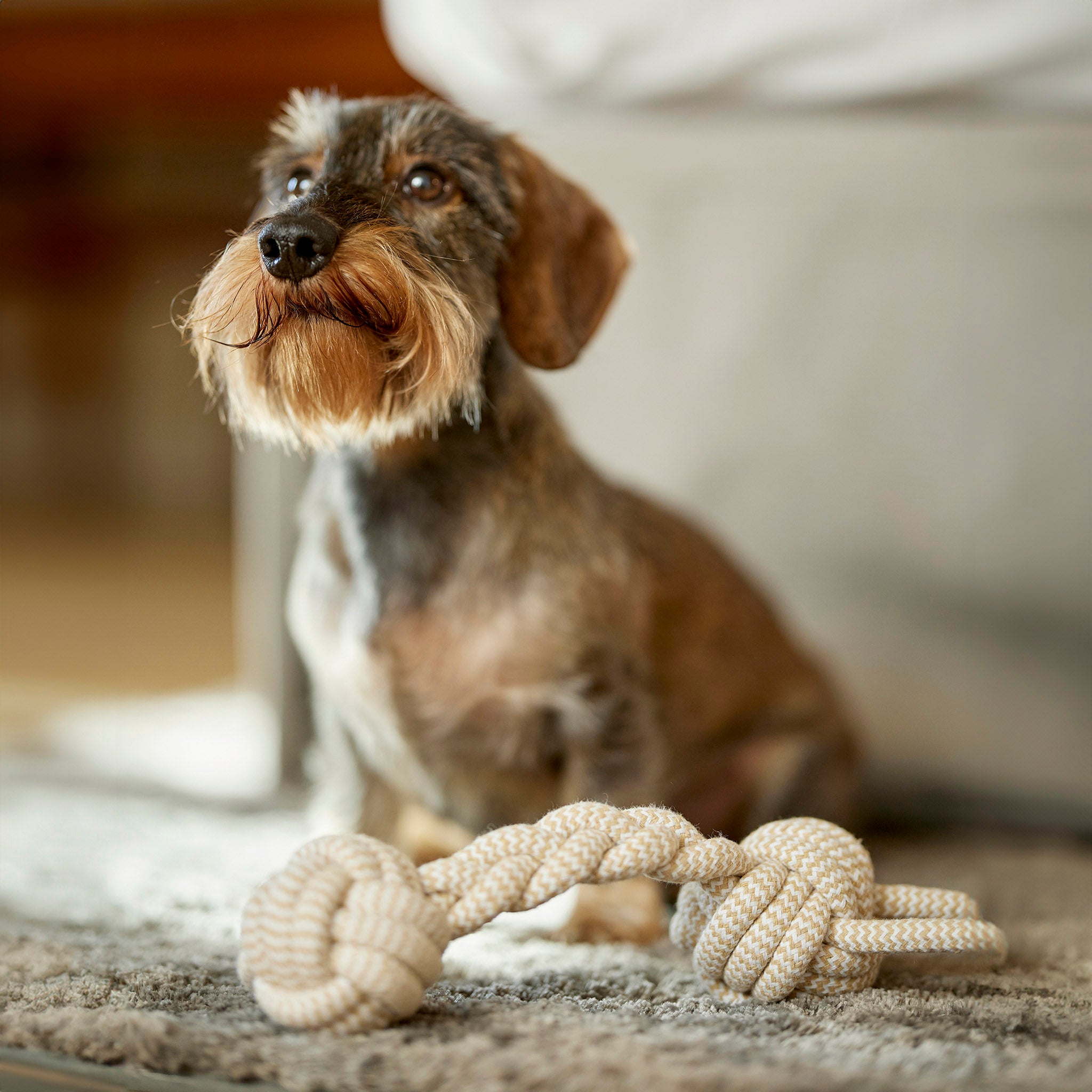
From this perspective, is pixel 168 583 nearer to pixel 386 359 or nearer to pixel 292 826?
pixel 292 826

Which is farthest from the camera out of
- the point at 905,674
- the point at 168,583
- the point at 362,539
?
the point at 168,583

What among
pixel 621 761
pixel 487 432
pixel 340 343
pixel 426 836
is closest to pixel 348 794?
Answer: pixel 426 836

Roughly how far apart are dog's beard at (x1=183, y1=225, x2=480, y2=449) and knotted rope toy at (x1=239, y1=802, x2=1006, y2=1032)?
1.76 feet

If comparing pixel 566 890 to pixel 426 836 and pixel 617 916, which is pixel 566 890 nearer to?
pixel 617 916

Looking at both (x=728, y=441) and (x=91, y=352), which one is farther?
(x=91, y=352)

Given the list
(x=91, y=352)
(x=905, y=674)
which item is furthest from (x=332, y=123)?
(x=91, y=352)

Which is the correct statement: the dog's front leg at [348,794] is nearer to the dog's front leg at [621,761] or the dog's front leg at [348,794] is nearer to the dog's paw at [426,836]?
the dog's paw at [426,836]

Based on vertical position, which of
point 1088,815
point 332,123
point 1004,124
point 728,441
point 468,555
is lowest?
point 1088,815

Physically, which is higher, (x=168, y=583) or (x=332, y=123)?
(x=332, y=123)

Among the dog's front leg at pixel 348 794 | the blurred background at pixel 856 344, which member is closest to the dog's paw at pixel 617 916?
the dog's front leg at pixel 348 794

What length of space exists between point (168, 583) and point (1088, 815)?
13.6 feet

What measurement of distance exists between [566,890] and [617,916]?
53cm

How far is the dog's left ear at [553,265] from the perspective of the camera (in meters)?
1.46

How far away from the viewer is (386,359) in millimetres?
1283
